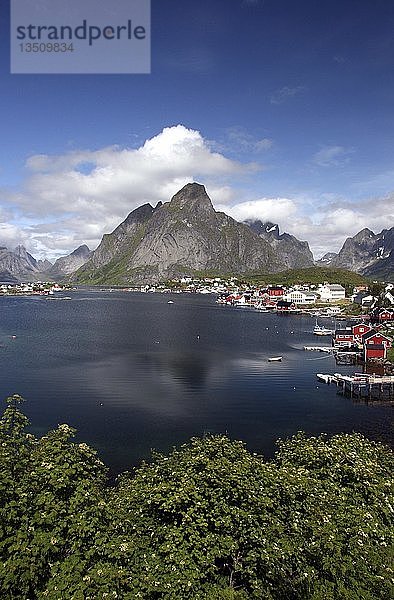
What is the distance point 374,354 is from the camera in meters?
69.2

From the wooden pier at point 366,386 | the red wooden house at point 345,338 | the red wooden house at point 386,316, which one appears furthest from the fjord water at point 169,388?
the red wooden house at point 386,316

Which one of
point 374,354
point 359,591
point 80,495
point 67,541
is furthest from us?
point 374,354

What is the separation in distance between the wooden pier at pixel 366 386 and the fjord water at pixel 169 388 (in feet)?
6.93

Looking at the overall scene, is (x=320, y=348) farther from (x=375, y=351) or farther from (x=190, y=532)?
(x=190, y=532)

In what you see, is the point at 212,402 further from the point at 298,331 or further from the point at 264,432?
the point at 298,331

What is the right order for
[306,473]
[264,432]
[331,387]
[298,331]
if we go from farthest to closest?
[298,331] → [331,387] → [264,432] → [306,473]

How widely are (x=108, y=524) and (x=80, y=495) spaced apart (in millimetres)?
1380

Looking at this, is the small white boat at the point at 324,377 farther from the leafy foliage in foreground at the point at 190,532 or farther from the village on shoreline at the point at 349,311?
the leafy foliage in foreground at the point at 190,532

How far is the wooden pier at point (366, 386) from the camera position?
2062 inches

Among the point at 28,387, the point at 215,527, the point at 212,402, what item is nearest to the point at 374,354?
the point at 212,402

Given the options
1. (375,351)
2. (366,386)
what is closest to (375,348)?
(375,351)

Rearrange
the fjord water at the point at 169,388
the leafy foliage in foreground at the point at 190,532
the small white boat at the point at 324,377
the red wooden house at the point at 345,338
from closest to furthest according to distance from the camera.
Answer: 1. the leafy foliage in foreground at the point at 190,532
2. the fjord water at the point at 169,388
3. the small white boat at the point at 324,377
4. the red wooden house at the point at 345,338

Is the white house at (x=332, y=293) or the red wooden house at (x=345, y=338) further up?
the white house at (x=332, y=293)

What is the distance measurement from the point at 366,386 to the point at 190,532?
49318 millimetres
